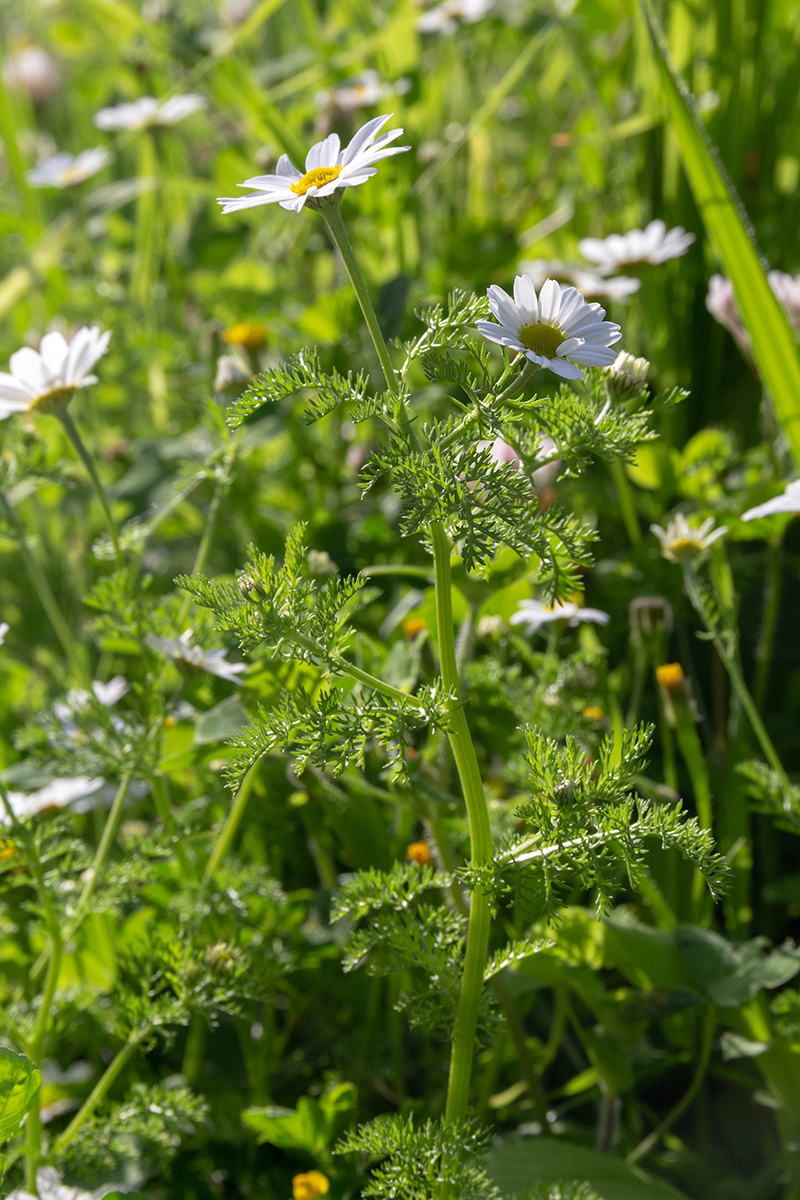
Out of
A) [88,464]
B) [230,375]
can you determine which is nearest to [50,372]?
[88,464]

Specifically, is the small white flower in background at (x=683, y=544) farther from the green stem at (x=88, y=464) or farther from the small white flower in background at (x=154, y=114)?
the small white flower in background at (x=154, y=114)

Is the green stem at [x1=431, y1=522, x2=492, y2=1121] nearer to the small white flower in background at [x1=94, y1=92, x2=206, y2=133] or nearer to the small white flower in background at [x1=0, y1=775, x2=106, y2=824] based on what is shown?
the small white flower in background at [x1=0, y1=775, x2=106, y2=824]

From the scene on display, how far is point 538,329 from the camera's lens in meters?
0.50

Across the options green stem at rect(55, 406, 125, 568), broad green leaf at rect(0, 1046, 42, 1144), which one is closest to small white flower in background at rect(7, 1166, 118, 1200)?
broad green leaf at rect(0, 1046, 42, 1144)

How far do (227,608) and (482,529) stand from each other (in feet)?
0.42

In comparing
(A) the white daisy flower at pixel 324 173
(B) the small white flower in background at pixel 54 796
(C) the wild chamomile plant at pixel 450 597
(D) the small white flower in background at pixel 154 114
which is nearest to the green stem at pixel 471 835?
(C) the wild chamomile plant at pixel 450 597

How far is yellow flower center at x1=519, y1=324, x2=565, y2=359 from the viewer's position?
490 mm

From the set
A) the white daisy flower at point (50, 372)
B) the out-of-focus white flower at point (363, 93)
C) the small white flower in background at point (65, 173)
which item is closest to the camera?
the white daisy flower at point (50, 372)

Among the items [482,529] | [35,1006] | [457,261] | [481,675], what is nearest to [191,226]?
[457,261]

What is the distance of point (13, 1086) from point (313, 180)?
464mm

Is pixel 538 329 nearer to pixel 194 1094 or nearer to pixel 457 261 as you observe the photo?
pixel 194 1094

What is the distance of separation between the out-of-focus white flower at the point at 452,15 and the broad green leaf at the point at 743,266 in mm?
863

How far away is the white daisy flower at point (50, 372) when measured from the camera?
2.36ft

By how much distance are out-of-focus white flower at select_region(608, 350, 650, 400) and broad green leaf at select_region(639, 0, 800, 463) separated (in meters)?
0.14
